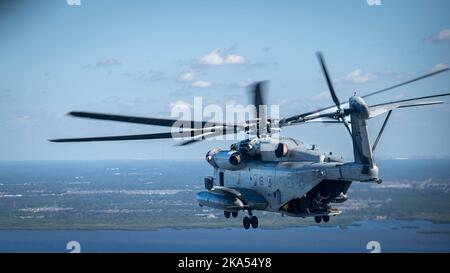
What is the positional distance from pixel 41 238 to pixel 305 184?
66.5 m

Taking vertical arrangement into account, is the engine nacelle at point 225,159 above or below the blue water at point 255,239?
above

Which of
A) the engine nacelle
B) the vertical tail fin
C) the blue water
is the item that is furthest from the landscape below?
the vertical tail fin

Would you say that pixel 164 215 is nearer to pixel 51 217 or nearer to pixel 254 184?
pixel 51 217

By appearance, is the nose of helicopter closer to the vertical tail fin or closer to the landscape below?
the vertical tail fin

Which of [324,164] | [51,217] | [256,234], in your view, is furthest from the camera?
[51,217]

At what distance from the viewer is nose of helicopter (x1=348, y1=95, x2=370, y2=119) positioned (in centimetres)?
1970

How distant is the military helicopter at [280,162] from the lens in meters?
20.5

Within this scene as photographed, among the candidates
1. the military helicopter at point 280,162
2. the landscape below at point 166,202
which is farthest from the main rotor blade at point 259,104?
the landscape below at point 166,202

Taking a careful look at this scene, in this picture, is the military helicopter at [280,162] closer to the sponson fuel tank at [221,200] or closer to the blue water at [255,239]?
the sponson fuel tank at [221,200]

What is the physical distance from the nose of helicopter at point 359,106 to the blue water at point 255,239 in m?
52.4

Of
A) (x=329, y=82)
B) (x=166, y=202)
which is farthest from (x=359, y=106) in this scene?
(x=166, y=202)

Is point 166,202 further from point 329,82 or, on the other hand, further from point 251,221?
point 329,82
